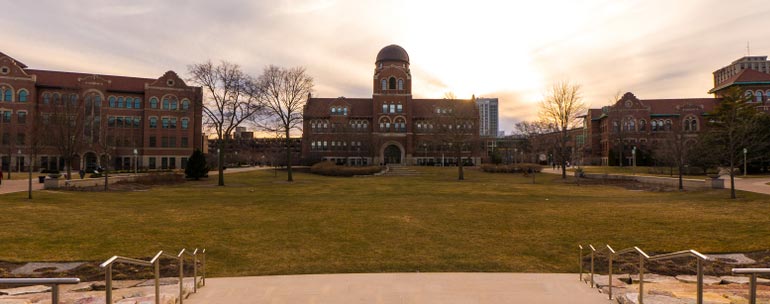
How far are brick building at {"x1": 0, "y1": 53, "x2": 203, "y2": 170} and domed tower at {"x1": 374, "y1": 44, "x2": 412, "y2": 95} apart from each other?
31.3 metres

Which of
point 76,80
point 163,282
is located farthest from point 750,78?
point 76,80

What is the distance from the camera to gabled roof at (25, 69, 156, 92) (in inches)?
2327

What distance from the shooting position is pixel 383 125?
2955 inches

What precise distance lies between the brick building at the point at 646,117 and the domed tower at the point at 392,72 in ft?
119

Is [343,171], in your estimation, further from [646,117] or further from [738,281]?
[646,117]

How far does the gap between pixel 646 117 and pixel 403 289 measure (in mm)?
85224

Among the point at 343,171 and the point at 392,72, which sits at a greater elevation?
the point at 392,72

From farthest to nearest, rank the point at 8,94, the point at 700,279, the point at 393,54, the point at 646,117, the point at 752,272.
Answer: the point at 646,117 → the point at 393,54 → the point at 8,94 → the point at 700,279 → the point at 752,272

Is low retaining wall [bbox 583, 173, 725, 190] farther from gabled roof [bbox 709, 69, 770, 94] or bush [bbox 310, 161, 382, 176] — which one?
gabled roof [bbox 709, 69, 770, 94]

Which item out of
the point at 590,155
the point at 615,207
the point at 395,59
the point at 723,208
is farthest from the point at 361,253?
the point at 590,155

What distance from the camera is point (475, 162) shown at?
7619 cm

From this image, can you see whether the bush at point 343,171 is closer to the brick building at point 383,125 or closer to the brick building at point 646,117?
the brick building at point 383,125

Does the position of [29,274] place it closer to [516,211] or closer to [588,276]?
[588,276]

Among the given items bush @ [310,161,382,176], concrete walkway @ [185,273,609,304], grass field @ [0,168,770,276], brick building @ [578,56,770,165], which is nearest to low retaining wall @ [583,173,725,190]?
grass field @ [0,168,770,276]
